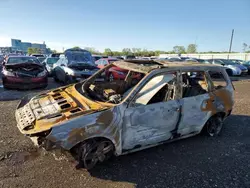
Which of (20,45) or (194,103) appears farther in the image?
(20,45)

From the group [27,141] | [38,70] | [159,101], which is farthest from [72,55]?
[159,101]

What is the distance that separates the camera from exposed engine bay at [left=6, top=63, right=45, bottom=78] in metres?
8.29

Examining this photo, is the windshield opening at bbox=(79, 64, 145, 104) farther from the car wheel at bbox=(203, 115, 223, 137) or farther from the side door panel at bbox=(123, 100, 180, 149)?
the car wheel at bbox=(203, 115, 223, 137)

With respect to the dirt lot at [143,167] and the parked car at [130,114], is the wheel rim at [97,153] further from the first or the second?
the dirt lot at [143,167]

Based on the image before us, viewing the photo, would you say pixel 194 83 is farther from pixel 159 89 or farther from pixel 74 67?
pixel 74 67

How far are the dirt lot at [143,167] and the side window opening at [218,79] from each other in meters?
1.20

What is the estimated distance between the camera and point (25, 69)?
8.52m

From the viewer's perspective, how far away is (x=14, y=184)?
2.63 meters

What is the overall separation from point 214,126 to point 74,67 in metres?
7.39

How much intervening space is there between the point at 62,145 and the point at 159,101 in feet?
5.73

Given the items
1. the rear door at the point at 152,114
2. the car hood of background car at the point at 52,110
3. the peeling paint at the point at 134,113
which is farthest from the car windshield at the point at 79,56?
the rear door at the point at 152,114

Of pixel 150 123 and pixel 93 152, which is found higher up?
pixel 150 123

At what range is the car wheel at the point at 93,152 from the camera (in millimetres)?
2822

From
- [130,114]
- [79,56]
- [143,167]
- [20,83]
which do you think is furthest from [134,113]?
[79,56]
